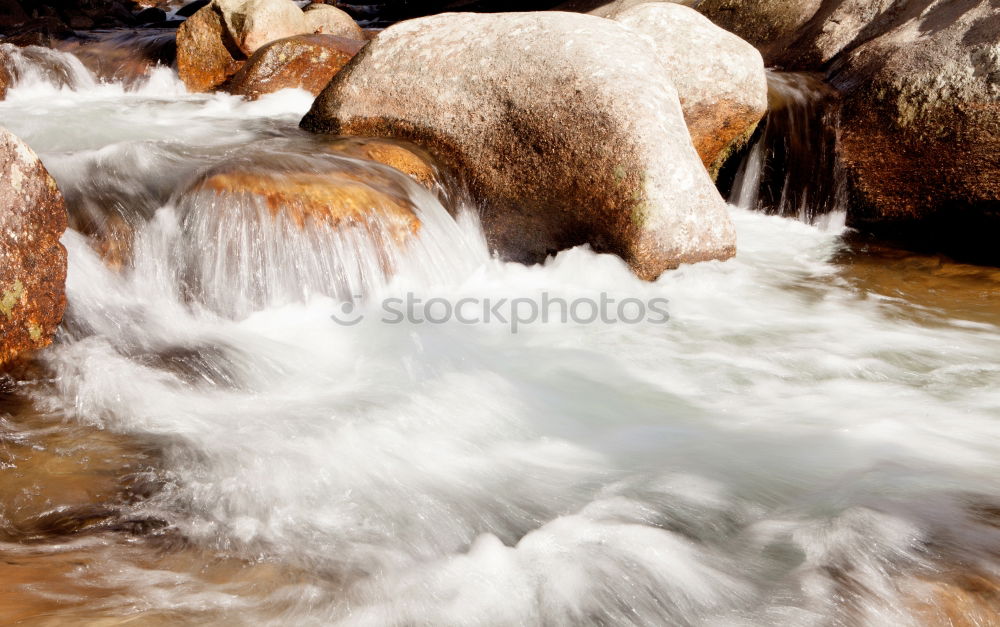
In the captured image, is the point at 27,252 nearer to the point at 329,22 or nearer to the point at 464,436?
the point at 464,436

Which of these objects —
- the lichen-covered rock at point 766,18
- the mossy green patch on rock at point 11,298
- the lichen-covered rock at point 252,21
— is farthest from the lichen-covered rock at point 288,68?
the mossy green patch on rock at point 11,298

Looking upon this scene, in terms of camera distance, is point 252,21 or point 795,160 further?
point 252,21

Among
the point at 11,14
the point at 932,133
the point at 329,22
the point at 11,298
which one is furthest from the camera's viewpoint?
the point at 11,14

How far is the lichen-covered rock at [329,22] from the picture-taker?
10516mm

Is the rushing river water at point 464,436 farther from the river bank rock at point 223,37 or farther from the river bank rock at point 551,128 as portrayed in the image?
the river bank rock at point 223,37

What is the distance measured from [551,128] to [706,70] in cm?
197

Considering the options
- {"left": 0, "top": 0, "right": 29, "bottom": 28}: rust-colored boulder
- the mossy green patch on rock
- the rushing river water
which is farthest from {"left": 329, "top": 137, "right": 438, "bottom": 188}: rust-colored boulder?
{"left": 0, "top": 0, "right": 29, "bottom": 28}: rust-colored boulder

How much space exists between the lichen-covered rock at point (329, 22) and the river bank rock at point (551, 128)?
5.77 metres

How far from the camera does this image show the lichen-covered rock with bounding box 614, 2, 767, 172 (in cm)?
593

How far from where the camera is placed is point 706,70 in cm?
594

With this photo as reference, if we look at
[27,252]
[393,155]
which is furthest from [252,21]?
[27,252]

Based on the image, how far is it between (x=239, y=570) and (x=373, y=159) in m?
3.35

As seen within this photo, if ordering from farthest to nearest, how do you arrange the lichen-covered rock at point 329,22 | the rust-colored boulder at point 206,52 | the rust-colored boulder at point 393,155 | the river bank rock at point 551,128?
the lichen-covered rock at point 329,22 < the rust-colored boulder at point 206,52 < the rust-colored boulder at point 393,155 < the river bank rock at point 551,128

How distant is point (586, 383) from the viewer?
3523 millimetres
